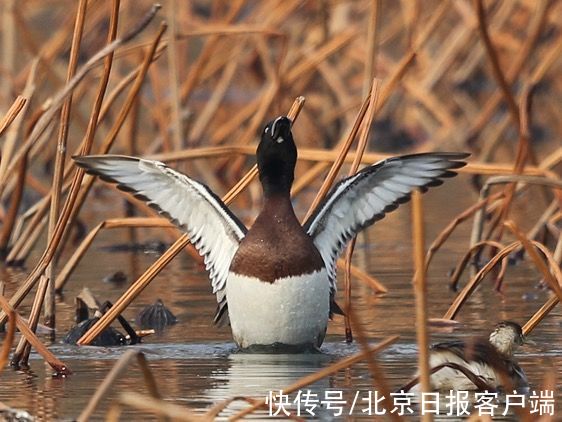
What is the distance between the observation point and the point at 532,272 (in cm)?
837

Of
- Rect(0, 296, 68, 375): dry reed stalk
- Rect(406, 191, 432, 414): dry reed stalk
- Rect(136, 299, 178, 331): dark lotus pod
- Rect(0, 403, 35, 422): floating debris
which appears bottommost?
Rect(0, 403, 35, 422): floating debris

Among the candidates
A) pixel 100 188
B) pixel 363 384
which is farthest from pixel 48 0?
pixel 363 384

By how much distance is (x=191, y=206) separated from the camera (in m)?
6.82

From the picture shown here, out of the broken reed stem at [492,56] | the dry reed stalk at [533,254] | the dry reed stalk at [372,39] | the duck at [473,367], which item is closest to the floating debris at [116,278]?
the dry reed stalk at [372,39]

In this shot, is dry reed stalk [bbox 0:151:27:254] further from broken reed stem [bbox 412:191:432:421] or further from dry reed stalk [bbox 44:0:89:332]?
broken reed stem [bbox 412:191:432:421]

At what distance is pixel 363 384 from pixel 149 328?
1790 millimetres

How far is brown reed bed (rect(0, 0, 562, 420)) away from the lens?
6.00 metres

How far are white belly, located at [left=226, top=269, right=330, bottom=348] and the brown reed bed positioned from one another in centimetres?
15

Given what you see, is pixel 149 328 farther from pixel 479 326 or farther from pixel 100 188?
pixel 100 188

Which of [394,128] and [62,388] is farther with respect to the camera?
[394,128]

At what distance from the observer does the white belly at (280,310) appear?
6.16 metres

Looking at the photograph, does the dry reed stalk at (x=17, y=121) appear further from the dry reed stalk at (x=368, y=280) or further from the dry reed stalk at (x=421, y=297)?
the dry reed stalk at (x=421, y=297)

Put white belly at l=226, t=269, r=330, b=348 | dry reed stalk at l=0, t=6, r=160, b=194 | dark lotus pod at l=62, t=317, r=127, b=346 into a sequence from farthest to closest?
dark lotus pod at l=62, t=317, r=127, b=346, white belly at l=226, t=269, r=330, b=348, dry reed stalk at l=0, t=6, r=160, b=194

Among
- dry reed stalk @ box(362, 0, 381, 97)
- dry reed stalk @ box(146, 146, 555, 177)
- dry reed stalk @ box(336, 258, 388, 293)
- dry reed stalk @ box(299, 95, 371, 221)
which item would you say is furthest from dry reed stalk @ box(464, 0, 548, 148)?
dry reed stalk @ box(299, 95, 371, 221)
